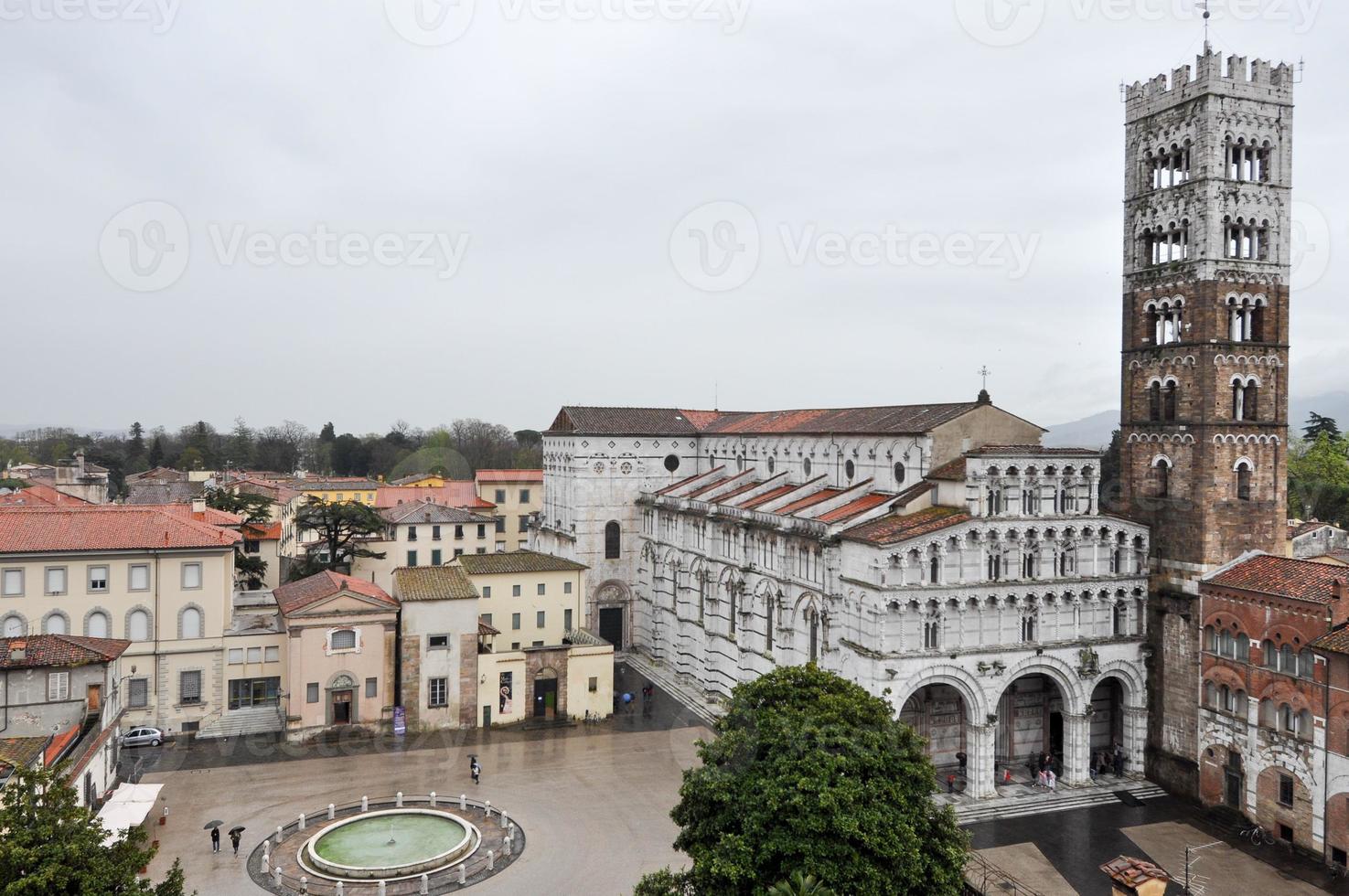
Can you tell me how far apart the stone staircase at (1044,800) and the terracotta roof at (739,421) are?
16.2 metres

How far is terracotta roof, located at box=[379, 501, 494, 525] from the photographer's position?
7356cm

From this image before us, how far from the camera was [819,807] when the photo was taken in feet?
73.5

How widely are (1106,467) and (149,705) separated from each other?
68.7m

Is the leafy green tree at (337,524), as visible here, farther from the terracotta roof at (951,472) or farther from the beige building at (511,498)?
the terracotta roof at (951,472)

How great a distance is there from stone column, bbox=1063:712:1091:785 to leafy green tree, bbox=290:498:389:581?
1686 inches

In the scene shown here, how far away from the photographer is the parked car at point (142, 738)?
1641 inches

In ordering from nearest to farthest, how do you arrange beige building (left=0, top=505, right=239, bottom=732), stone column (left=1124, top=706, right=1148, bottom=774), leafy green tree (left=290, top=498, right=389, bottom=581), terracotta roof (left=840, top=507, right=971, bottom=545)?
terracotta roof (left=840, top=507, right=971, bottom=545), stone column (left=1124, top=706, right=1148, bottom=774), beige building (left=0, top=505, right=239, bottom=732), leafy green tree (left=290, top=498, right=389, bottom=581)

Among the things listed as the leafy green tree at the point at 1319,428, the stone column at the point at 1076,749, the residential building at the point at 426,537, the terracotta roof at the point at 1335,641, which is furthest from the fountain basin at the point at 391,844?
the leafy green tree at the point at 1319,428

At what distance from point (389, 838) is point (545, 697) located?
48.5 feet

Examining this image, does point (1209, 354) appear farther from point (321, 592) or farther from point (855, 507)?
point (321, 592)

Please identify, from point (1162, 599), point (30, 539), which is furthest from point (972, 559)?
point (30, 539)

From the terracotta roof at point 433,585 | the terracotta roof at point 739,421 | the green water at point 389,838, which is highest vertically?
the terracotta roof at point 739,421

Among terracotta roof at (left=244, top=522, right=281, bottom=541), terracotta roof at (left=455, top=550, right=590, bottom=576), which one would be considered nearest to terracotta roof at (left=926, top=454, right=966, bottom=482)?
terracotta roof at (left=455, top=550, right=590, bottom=576)

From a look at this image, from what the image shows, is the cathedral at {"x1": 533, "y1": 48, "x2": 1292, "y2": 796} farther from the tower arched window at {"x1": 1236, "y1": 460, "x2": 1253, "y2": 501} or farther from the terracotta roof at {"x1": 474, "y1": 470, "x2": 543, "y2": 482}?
the terracotta roof at {"x1": 474, "y1": 470, "x2": 543, "y2": 482}
